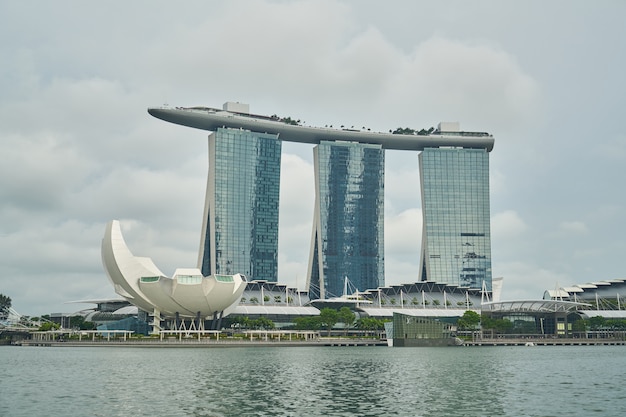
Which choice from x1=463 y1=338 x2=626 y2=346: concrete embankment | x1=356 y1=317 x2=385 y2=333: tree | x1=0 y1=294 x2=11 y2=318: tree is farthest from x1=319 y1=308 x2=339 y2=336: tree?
x1=0 y1=294 x2=11 y2=318: tree

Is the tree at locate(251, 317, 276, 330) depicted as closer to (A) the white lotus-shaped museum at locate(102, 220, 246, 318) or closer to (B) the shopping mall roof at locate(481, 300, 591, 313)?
(A) the white lotus-shaped museum at locate(102, 220, 246, 318)

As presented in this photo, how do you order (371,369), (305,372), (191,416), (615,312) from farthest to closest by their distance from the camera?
(615,312)
(371,369)
(305,372)
(191,416)

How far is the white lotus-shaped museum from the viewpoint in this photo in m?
146

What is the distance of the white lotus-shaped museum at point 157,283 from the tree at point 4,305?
2081 inches

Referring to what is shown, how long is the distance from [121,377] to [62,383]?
20.1 ft

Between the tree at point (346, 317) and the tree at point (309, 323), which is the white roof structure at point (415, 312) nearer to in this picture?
the tree at point (346, 317)

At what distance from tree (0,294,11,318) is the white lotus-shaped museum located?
173ft

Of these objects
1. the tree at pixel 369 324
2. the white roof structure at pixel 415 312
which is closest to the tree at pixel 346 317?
the tree at pixel 369 324

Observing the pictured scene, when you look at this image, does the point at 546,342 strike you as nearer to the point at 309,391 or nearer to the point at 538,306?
the point at 538,306

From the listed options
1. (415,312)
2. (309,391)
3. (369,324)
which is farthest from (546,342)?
(309,391)

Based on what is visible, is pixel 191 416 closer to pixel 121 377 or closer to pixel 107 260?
pixel 121 377

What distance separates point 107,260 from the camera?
147 m

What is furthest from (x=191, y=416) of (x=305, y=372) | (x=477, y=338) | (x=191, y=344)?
(x=477, y=338)

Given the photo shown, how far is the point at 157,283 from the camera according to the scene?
475 ft
